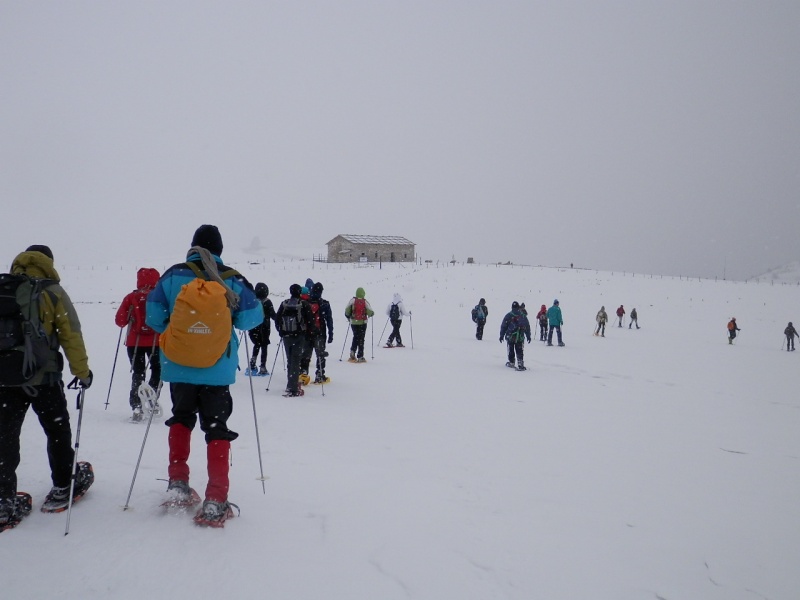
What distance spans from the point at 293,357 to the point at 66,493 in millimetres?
4853

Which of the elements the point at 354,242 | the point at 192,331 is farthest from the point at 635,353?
the point at 354,242

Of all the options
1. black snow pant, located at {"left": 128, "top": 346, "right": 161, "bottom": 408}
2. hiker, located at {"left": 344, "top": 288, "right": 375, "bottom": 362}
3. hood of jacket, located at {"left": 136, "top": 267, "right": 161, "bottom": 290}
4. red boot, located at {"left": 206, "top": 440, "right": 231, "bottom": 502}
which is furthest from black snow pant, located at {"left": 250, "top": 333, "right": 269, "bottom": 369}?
red boot, located at {"left": 206, "top": 440, "right": 231, "bottom": 502}

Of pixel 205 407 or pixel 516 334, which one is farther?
pixel 516 334

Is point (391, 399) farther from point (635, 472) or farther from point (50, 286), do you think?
point (50, 286)

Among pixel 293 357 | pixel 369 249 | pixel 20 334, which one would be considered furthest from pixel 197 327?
pixel 369 249

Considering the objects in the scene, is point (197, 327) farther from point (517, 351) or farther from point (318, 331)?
point (517, 351)

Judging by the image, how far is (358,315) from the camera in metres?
12.5

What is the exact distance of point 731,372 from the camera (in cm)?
1465

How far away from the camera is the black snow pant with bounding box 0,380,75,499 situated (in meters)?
3.11

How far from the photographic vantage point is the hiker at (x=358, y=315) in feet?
40.6

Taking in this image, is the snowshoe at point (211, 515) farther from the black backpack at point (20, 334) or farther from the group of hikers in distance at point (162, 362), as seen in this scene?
the black backpack at point (20, 334)

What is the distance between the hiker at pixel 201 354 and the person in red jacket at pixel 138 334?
3.12 metres

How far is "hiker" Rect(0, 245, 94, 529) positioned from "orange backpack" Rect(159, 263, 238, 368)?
1.88 feet

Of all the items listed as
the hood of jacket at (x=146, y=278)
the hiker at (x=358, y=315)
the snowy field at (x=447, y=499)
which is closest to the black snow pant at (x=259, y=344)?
the snowy field at (x=447, y=499)
